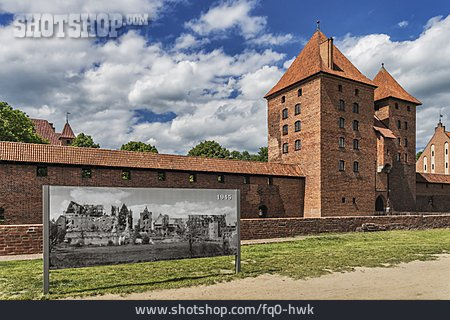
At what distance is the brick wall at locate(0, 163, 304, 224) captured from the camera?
711 inches

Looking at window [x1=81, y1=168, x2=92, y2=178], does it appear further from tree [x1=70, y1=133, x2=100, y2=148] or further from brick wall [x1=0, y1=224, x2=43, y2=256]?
tree [x1=70, y1=133, x2=100, y2=148]

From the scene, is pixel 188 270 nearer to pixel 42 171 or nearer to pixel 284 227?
pixel 284 227

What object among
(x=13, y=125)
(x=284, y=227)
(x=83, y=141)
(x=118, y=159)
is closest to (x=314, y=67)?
(x=284, y=227)

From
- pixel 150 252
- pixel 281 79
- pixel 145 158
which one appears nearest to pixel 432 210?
pixel 281 79

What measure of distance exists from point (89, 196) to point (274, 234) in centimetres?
1190

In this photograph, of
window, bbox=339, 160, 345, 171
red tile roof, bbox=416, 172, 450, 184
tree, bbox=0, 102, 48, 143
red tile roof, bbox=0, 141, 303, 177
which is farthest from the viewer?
red tile roof, bbox=416, 172, 450, 184

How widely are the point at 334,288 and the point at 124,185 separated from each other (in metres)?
16.5

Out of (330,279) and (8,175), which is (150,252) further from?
(8,175)

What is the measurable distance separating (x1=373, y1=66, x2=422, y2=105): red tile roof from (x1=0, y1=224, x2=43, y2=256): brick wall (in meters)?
33.8

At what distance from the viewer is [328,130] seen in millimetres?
28703

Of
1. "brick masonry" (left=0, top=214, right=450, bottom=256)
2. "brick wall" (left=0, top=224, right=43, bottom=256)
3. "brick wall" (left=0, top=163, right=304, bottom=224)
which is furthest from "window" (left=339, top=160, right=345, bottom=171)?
"brick wall" (left=0, top=224, right=43, bottom=256)

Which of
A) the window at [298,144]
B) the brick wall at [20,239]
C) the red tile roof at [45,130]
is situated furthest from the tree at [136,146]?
the brick wall at [20,239]

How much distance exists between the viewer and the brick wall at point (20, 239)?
1145cm

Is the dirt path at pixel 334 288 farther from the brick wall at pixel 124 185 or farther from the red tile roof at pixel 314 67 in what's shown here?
the red tile roof at pixel 314 67
